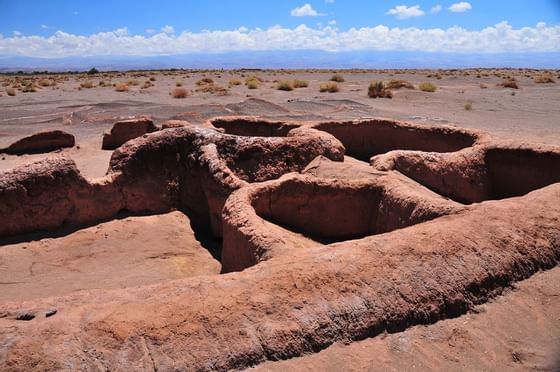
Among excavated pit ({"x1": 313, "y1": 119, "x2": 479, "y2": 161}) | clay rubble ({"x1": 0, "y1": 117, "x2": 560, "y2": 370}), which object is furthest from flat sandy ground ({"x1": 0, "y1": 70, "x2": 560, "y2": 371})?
excavated pit ({"x1": 313, "y1": 119, "x2": 479, "y2": 161})

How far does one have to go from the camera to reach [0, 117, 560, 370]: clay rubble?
11.3ft

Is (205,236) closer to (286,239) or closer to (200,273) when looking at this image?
(200,273)

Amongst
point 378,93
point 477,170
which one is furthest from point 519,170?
point 378,93

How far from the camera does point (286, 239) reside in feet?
17.3

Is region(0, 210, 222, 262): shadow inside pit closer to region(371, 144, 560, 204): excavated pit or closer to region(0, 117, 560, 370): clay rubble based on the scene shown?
region(0, 117, 560, 370): clay rubble

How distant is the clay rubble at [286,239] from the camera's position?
3451mm

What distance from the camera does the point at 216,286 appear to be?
392 cm

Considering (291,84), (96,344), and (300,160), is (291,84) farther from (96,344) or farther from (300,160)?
(96,344)

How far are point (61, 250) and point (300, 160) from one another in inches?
154

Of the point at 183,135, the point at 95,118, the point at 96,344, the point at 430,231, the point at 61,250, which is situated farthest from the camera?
the point at 95,118

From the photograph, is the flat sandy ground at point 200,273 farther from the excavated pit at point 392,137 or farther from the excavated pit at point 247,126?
the excavated pit at point 392,137

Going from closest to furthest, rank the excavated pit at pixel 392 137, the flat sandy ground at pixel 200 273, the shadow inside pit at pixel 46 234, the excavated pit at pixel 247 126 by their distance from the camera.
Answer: the flat sandy ground at pixel 200 273 < the shadow inside pit at pixel 46 234 < the excavated pit at pixel 392 137 < the excavated pit at pixel 247 126

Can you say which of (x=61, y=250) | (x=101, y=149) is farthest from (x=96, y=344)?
(x=101, y=149)

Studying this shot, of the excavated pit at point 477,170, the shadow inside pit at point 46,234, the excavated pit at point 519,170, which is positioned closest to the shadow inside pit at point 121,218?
the shadow inside pit at point 46,234
